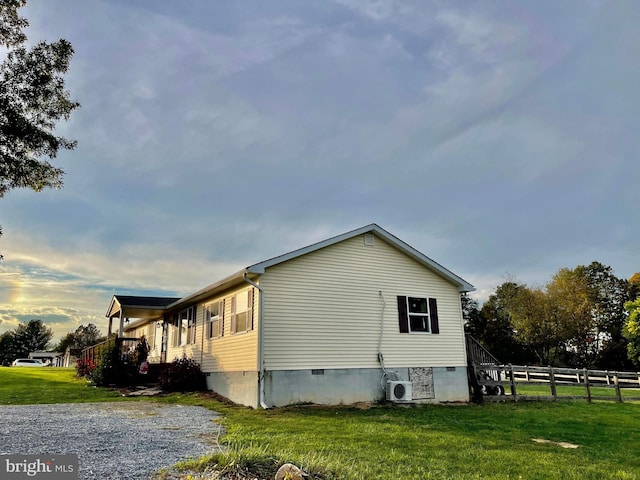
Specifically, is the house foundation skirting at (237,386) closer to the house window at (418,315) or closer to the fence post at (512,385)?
the house window at (418,315)

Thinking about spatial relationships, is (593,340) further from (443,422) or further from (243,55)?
(243,55)

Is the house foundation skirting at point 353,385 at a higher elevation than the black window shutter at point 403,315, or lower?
lower

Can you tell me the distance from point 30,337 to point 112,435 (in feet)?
280

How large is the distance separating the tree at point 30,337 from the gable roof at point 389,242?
79395 millimetres

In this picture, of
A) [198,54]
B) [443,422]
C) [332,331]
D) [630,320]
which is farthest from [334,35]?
[630,320]

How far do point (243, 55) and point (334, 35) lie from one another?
254 centimetres

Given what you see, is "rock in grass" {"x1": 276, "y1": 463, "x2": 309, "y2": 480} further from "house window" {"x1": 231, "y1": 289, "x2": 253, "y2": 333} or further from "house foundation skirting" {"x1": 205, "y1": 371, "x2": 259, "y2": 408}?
"house window" {"x1": 231, "y1": 289, "x2": 253, "y2": 333}

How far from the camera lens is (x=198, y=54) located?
39.7 feet

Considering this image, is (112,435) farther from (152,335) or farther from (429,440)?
(152,335)

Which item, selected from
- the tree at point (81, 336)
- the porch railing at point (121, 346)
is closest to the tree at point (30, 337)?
the tree at point (81, 336)

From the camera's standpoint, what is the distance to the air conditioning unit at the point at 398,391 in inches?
503

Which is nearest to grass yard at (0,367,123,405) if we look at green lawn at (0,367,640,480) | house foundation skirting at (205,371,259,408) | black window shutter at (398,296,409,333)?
green lawn at (0,367,640,480)

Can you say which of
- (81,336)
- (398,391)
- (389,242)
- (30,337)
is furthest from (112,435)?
(30,337)

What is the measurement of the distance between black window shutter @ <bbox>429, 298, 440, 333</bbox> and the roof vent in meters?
2.78
